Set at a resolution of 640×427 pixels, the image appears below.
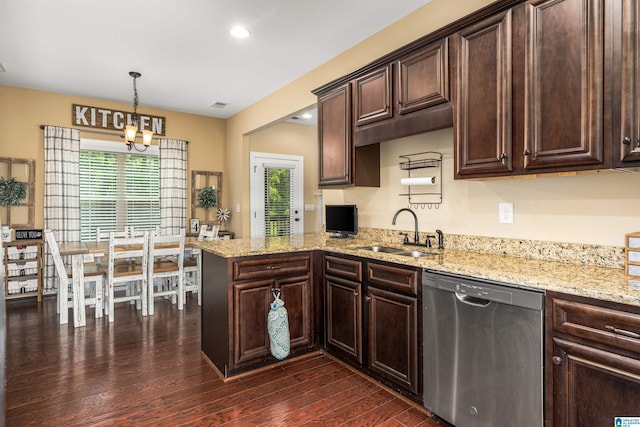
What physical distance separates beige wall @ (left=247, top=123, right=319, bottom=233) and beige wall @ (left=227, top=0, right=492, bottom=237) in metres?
0.41

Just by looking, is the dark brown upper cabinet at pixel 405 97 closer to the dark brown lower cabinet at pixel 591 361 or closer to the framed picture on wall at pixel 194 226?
the dark brown lower cabinet at pixel 591 361

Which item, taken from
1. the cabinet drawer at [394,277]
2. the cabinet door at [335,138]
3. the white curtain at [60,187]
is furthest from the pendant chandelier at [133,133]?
the cabinet drawer at [394,277]

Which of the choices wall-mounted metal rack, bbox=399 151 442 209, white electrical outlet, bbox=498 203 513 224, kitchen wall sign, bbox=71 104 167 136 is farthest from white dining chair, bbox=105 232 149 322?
white electrical outlet, bbox=498 203 513 224

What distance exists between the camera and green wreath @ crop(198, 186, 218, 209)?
574 cm

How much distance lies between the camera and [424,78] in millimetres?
2375

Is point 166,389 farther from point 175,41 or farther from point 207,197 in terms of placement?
point 207,197

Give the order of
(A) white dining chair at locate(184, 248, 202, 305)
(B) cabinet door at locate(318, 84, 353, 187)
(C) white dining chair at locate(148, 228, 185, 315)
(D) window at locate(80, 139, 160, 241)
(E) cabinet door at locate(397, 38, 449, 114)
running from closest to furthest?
(E) cabinet door at locate(397, 38, 449, 114) → (B) cabinet door at locate(318, 84, 353, 187) → (C) white dining chair at locate(148, 228, 185, 315) → (A) white dining chair at locate(184, 248, 202, 305) → (D) window at locate(80, 139, 160, 241)

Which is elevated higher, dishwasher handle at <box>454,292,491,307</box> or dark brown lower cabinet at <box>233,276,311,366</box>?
dishwasher handle at <box>454,292,491,307</box>

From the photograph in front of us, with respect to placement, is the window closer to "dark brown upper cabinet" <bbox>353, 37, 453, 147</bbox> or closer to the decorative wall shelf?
the decorative wall shelf

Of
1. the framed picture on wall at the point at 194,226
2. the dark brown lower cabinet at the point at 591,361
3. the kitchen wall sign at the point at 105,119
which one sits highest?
the kitchen wall sign at the point at 105,119

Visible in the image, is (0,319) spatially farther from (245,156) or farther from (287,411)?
(245,156)

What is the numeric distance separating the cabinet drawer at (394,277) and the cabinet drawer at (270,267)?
597 millimetres

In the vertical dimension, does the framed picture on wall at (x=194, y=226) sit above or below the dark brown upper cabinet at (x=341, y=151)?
below

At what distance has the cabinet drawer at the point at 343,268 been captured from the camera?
251 cm
